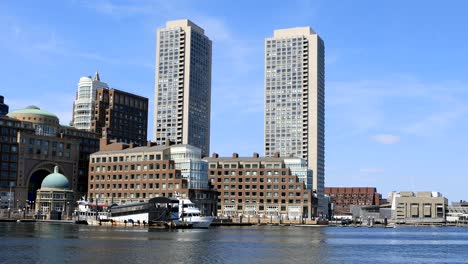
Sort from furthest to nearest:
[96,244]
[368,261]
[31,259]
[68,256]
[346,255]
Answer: [96,244], [346,255], [368,261], [68,256], [31,259]

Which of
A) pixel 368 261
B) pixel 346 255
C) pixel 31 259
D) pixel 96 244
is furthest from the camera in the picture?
pixel 96 244

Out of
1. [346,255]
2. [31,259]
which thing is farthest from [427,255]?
[31,259]

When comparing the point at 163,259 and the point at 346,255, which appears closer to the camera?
the point at 163,259

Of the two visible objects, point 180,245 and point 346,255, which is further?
point 180,245

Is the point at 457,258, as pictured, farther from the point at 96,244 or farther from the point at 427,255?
the point at 96,244

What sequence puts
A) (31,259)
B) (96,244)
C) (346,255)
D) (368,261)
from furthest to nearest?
1. (96,244)
2. (346,255)
3. (368,261)
4. (31,259)

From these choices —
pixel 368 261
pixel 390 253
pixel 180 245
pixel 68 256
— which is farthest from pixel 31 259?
pixel 390 253

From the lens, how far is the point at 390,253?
398 feet

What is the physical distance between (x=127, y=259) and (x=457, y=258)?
55923 millimetres

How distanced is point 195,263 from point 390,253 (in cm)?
4723

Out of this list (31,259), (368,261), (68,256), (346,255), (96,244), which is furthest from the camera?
(96,244)

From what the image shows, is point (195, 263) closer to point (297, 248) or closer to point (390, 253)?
point (297, 248)

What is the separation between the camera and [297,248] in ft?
403

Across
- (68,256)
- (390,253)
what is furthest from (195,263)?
(390,253)
